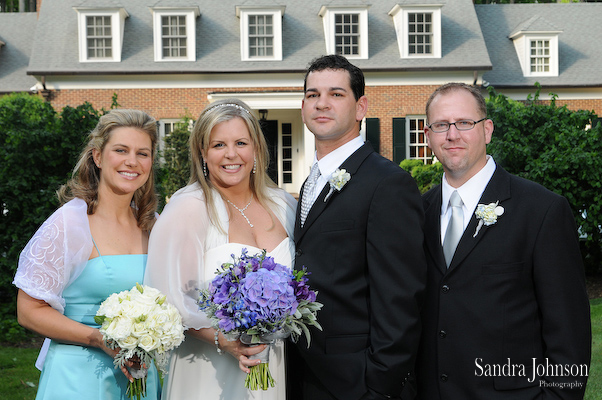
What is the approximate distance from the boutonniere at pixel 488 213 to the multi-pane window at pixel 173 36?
66.5 feet

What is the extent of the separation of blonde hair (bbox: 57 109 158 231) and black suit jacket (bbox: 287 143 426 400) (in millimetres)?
1272

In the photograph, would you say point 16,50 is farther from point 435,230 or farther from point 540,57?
Answer: point 435,230

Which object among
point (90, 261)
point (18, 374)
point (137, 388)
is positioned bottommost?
point (18, 374)

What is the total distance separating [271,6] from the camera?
21.7m

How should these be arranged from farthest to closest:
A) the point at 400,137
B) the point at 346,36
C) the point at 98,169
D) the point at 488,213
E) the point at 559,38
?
the point at 559,38 → the point at 346,36 → the point at 400,137 → the point at 98,169 → the point at 488,213

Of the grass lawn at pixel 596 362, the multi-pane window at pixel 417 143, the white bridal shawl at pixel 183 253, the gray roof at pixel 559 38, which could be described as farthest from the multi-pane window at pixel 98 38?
the white bridal shawl at pixel 183 253

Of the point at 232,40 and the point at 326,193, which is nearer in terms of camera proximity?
the point at 326,193

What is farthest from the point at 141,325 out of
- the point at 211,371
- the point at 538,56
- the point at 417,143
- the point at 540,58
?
the point at 540,58

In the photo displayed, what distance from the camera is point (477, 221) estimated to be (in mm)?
3109

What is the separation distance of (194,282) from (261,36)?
1972 centimetres

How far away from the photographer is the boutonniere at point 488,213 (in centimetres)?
303

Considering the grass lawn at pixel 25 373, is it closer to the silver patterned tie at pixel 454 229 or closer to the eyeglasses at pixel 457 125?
the silver patterned tie at pixel 454 229

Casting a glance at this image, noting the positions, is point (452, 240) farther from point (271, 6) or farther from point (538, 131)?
point (271, 6)

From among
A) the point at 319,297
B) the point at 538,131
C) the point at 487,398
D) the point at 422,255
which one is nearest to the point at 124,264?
the point at 319,297
